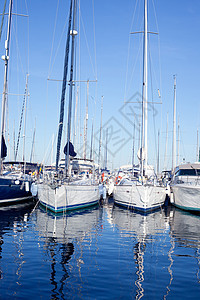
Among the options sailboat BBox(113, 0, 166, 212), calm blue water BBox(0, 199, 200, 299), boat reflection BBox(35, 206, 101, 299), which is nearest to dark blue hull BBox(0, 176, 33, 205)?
boat reflection BBox(35, 206, 101, 299)

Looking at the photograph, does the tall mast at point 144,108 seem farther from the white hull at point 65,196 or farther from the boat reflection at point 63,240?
the boat reflection at point 63,240

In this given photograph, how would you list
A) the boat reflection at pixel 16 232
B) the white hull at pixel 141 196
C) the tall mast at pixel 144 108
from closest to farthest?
the boat reflection at pixel 16 232 < the white hull at pixel 141 196 < the tall mast at pixel 144 108

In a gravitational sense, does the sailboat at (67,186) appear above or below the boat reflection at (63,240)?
above

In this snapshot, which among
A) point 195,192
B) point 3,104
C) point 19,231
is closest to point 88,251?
point 19,231

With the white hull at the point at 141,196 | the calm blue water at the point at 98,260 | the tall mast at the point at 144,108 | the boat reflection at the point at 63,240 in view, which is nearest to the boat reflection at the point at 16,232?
the calm blue water at the point at 98,260

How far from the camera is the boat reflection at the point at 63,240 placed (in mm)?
8086

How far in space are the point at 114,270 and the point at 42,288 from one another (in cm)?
222

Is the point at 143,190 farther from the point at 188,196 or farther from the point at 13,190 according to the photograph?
the point at 13,190

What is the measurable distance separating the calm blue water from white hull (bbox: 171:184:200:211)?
526cm

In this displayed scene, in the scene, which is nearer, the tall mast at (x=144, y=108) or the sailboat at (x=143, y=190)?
the sailboat at (x=143, y=190)

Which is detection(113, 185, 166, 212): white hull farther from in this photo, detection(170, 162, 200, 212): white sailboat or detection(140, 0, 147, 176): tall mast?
detection(140, 0, 147, 176): tall mast

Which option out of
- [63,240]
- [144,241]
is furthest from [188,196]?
[63,240]

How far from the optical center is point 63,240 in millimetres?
11883

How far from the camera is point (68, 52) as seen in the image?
81.2ft
